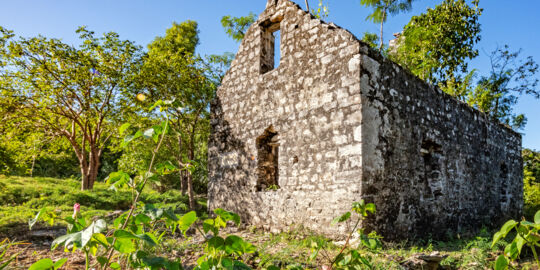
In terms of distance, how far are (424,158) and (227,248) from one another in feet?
18.9

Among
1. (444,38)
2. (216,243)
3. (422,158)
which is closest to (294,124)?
(422,158)

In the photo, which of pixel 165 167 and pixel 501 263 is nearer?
pixel 501 263

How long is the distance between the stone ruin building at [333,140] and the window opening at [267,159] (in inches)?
0.8

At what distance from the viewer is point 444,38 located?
12914mm

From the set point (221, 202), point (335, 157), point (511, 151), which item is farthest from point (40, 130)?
point (511, 151)

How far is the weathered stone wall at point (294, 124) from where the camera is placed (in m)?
4.91

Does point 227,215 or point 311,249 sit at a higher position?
point 227,215

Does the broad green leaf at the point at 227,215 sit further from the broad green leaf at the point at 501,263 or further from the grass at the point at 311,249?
the broad green leaf at the point at 501,263

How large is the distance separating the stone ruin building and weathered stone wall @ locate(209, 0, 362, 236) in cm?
2

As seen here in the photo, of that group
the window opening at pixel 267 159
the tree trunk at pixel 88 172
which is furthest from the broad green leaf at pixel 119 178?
the tree trunk at pixel 88 172

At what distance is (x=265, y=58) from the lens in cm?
679

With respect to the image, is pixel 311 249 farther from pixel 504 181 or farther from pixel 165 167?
pixel 504 181

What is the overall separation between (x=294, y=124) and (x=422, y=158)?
2446 mm

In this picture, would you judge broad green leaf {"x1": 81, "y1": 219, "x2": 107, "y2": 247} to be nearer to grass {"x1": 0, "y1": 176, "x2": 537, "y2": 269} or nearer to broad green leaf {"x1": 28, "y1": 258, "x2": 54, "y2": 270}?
broad green leaf {"x1": 28, "y1": 258, "x2": 54, "y2": 270}
